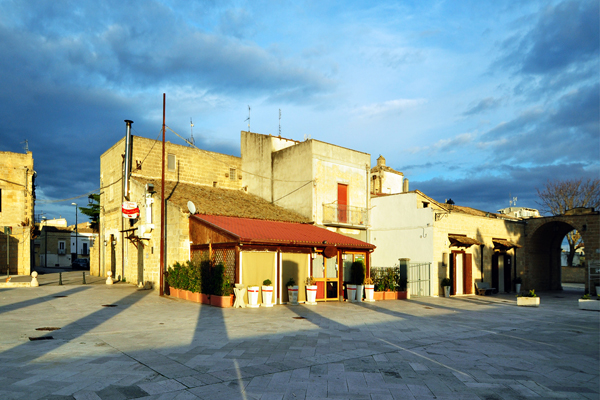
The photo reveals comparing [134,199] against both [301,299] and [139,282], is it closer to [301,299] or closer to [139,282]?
[139,282]

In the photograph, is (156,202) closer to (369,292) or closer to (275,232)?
(275,232)

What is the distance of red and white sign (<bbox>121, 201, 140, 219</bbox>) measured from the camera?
20.0m

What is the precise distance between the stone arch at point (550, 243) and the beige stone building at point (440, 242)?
1.78 metres

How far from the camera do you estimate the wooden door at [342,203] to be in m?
23.1

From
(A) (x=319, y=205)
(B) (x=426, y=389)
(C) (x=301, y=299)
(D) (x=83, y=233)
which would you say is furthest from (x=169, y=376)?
(D) (x=83, y=233)

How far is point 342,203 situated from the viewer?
2345 cm

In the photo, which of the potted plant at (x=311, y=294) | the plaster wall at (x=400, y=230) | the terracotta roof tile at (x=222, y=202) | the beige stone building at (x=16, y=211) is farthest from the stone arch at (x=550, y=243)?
the beige stone building at (x=16, y=211)

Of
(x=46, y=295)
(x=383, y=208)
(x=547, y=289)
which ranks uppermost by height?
(x=383, y=208)

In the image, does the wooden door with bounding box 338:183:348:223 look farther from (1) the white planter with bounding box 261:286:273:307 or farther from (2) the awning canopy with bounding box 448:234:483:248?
(1) the white planter with bounding box 261:286:273:307

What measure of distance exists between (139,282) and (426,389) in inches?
733

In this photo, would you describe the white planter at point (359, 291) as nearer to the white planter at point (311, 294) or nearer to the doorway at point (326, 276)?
the doorway at point (326, 276)

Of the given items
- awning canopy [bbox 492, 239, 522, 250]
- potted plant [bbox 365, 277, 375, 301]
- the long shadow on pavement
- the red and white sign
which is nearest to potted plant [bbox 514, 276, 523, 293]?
awning canopy [bbox 492, 239, 522, 250]

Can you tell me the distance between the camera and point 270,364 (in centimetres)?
714

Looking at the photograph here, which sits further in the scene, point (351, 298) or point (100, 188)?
point (100, 188)
